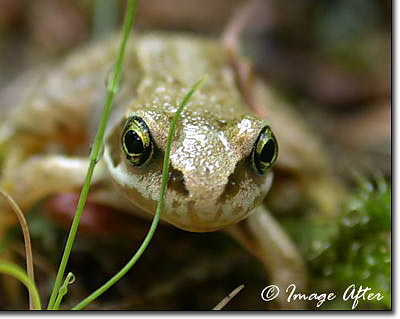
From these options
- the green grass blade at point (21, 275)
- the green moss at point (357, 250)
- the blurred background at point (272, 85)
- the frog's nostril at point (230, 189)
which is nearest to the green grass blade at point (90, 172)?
the green grass blade at point (21, 275)

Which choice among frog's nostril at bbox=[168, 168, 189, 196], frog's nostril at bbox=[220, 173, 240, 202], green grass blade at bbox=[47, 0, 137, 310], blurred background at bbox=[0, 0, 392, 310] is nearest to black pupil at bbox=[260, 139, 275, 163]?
frog's nostril at bbox=[220, 173, 240, 202]

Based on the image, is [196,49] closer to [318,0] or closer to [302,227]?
[302,227]

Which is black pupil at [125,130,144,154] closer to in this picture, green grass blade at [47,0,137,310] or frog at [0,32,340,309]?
frog at [0,32,340,309]

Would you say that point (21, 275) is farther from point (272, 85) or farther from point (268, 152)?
point (272, 85)

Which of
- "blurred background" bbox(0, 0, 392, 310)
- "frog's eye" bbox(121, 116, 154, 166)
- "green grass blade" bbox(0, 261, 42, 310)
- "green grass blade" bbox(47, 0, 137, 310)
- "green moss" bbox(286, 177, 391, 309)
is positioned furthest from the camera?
"blurred background" bbox(0, 0, 392, 310)

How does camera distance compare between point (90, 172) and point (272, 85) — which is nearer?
point (90, 172)

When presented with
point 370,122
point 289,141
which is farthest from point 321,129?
point 289,141

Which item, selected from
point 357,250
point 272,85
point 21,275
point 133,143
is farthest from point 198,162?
point 272,85
